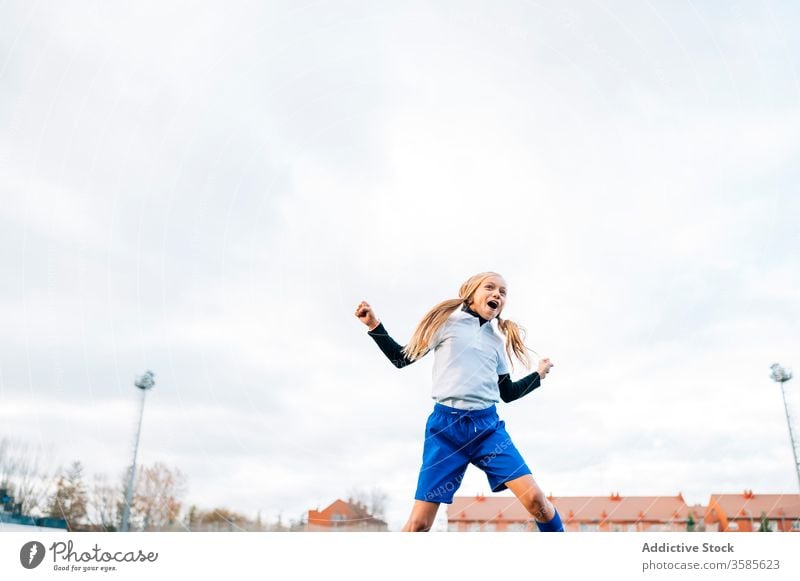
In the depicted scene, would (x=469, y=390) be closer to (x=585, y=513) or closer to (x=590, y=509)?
(x=590, y=509)

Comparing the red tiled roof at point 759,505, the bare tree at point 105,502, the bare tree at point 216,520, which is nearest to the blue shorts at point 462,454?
the bare tree at point 216,520

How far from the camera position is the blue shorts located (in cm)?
401

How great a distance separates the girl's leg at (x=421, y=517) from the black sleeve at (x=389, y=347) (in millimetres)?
905

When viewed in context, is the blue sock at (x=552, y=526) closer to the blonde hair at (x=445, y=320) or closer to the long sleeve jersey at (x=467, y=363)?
the long sleeve jersey at (x=467, y=363)

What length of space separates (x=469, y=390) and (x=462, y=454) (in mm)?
409

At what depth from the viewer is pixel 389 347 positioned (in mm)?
4395

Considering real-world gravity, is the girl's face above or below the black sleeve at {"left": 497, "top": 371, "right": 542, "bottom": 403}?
above

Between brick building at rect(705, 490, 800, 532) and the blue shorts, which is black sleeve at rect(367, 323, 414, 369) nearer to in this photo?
the blue shorts

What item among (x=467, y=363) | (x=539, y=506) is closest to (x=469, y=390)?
(x=467, y=363)

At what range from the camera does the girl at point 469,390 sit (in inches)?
158

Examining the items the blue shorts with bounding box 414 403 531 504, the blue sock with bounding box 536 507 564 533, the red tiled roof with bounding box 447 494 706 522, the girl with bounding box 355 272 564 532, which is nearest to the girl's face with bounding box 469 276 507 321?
the girl with bounding box 355 272 564 532

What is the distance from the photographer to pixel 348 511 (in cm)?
471
